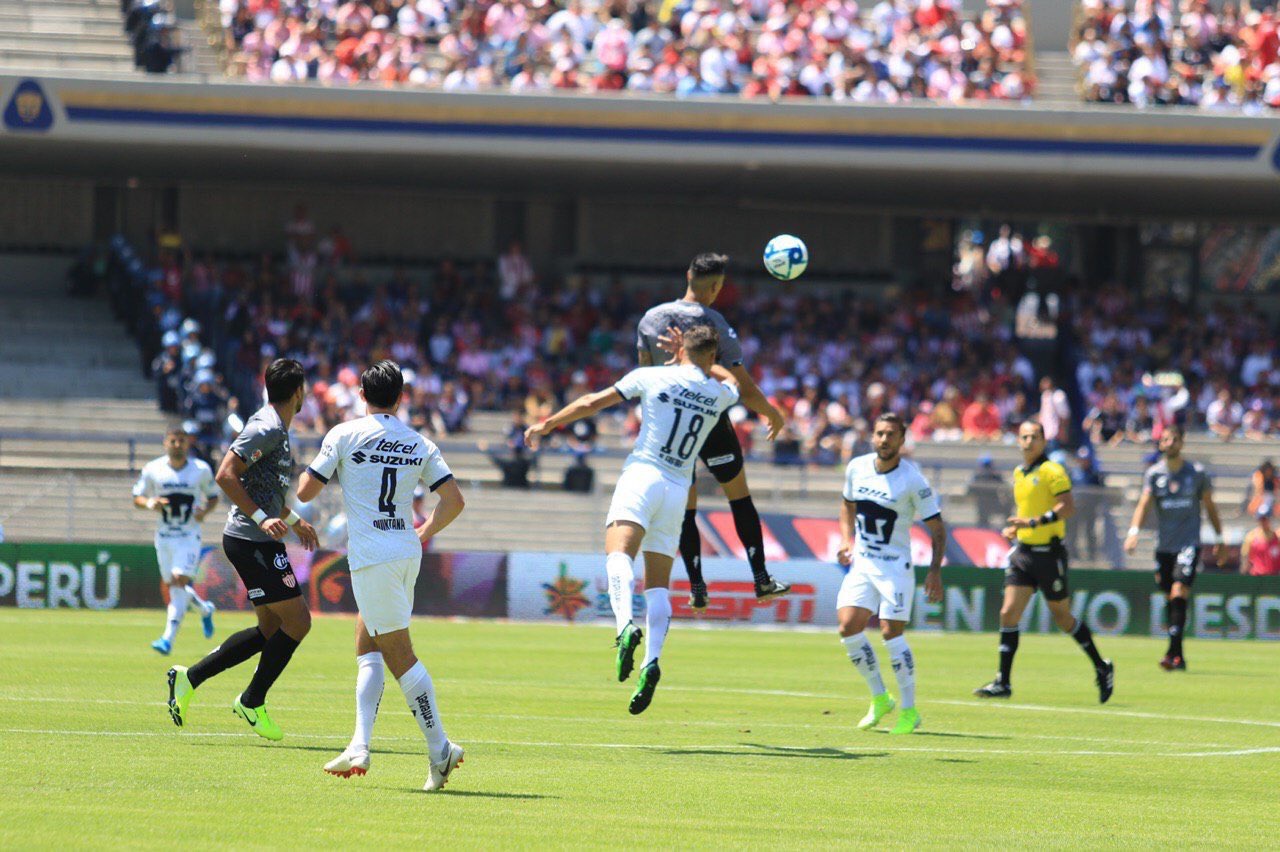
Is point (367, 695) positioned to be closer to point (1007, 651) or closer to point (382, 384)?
point (382, 384)

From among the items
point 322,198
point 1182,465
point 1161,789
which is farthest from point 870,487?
point 322,198

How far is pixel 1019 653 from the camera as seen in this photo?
883 inches

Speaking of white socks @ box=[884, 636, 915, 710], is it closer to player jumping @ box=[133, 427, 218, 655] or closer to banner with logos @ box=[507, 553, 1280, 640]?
player jumping @ box=[133, 427, 218, 655]

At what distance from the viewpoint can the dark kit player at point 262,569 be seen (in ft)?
34.7

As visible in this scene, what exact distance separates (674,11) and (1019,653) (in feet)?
A: 54.7

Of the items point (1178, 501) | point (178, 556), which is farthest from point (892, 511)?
point (178, 556)

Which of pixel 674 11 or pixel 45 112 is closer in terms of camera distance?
pixel 45 112

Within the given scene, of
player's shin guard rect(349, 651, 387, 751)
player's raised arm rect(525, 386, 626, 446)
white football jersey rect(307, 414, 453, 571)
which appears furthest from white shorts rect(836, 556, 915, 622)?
white football jersey rect(307, 414, 453, 571)

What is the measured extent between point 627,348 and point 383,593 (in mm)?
25867

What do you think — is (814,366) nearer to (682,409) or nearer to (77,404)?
(77,404)

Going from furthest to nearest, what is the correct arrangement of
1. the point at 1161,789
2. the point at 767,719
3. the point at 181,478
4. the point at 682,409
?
the point at 181,478, the point at 767,719, the point at 682,409, the point at 1161,789

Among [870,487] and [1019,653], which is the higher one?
[870,487]

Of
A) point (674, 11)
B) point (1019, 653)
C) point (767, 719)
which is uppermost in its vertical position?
point (674, 11)

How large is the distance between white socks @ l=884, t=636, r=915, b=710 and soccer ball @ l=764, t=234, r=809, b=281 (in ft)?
8.88
